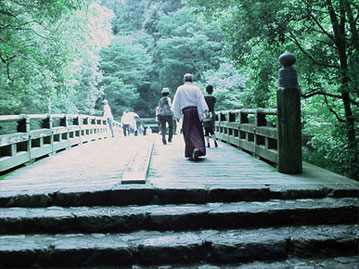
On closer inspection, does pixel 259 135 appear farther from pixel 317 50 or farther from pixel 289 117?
pixel 317 50

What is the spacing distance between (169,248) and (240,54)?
5751 millimetres

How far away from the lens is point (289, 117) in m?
4.27

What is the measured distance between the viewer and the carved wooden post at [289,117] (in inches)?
168

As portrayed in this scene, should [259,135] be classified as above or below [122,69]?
below

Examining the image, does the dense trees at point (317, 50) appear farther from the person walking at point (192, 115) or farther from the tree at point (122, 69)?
the tree at point (122, 69)

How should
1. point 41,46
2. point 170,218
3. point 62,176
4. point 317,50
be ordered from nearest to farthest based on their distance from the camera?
point 170,218 → point 62,176 → point 317,50 → point 41,46

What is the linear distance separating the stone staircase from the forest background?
281cm

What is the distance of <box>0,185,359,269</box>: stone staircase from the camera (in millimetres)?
2732

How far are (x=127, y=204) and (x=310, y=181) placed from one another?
228cm

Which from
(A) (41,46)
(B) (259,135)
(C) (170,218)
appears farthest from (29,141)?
(A) (41,46)

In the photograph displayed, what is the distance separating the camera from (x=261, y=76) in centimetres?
771

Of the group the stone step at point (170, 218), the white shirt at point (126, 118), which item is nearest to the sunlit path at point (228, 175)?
the stone step at point (170, 218)

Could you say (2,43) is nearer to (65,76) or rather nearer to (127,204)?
(65,76)

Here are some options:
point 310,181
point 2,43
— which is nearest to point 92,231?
point 310,181
